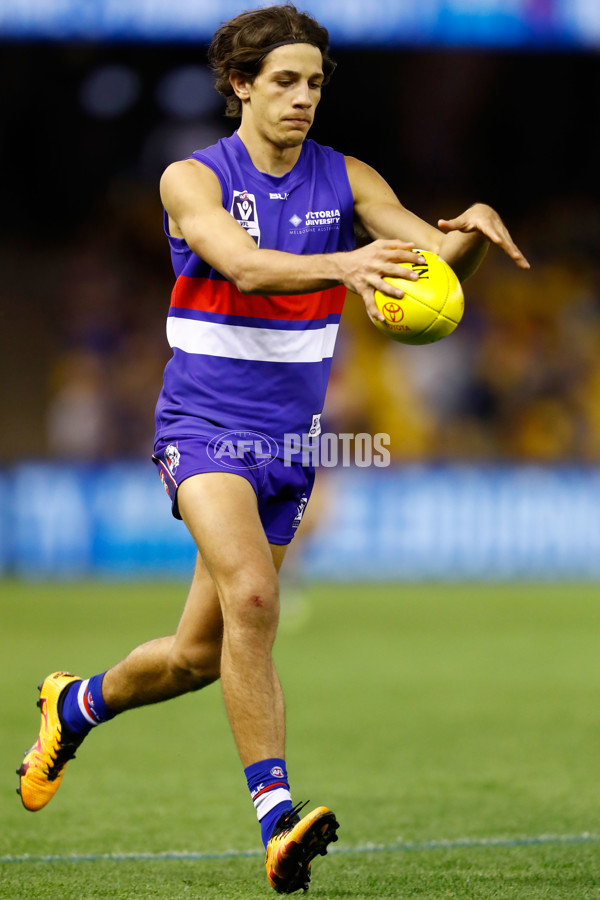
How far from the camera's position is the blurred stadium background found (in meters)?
15.3

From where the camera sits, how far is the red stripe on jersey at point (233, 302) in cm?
490

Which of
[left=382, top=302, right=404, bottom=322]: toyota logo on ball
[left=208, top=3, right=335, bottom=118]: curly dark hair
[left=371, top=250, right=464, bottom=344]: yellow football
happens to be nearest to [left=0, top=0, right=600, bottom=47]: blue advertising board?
[left=208, top=3, right=335, bottom=118]: curly dark hair

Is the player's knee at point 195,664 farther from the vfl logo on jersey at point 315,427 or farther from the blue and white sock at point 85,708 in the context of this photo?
the vfl logo on jersey at point 315,427

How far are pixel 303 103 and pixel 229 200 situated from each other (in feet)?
1.42

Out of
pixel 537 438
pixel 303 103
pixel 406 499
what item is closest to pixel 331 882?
pixel 303 103

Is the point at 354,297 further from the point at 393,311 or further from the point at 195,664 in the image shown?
the point at 393,311

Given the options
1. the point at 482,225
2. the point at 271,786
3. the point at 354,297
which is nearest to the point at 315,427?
the point at 482,225

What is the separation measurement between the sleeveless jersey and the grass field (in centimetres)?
160

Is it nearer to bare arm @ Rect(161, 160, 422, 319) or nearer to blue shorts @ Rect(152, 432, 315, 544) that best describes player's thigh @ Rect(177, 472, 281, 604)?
blue shorts @ Rect(152, 432, 315, 544)

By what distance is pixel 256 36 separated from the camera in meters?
4.89

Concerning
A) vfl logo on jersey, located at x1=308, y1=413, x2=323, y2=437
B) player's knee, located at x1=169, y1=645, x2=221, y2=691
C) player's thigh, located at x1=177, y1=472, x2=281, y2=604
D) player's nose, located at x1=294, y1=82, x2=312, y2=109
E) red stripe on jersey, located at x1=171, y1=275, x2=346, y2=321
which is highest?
player's nose, located at x1=294, y1=82, x2=312, y2=109

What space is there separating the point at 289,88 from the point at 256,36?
0.22 metres

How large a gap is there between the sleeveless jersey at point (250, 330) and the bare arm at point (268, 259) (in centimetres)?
27

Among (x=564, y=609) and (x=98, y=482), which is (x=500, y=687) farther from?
(x=98, y=482)
